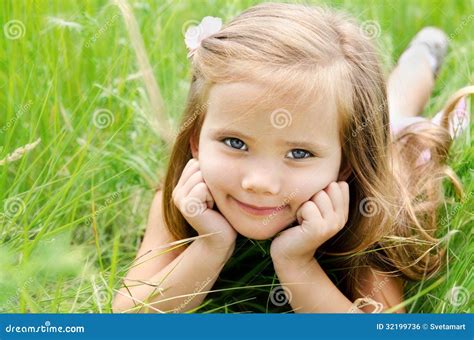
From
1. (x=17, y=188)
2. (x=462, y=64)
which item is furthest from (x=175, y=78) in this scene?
(x=462, y=64)

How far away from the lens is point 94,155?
1.79 metres

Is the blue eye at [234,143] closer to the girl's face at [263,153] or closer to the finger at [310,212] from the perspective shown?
the girl's face at [263,153]

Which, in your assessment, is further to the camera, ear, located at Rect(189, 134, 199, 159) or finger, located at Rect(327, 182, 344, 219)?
ear, located at Rect(189, 134, 199, 159)

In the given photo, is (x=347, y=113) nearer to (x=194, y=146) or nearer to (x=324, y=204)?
(x=324, y=204)

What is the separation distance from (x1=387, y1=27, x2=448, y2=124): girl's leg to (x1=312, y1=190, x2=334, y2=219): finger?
66cm

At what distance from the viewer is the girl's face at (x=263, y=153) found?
56.2 inches

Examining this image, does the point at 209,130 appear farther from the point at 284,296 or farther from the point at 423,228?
the point at 423,228

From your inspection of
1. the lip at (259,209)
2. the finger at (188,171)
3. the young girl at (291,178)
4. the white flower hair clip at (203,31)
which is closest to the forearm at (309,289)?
the young girl at (291,178)

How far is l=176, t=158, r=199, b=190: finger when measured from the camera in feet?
5.09

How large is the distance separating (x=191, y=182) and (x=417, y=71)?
95 centimetres

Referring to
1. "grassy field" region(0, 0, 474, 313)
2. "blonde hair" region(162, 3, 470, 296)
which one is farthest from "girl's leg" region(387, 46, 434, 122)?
"blonde hair" region(162, 3, 470, 296)

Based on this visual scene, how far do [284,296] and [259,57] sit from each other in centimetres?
48

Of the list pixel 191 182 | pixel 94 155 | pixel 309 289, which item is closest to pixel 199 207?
pixel 191 182

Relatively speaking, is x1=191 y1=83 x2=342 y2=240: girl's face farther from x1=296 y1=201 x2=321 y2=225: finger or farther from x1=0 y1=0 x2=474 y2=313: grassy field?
x1=0 y1=0 x2=474 y2=313: grassy field
